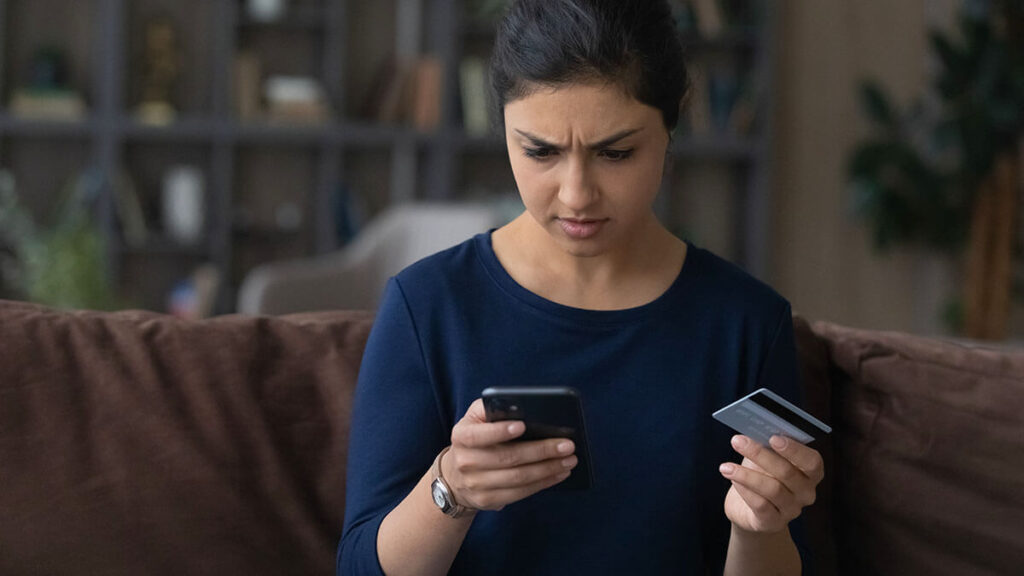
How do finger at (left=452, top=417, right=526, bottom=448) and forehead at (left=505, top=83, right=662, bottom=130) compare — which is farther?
forehead at (left=505, top=83, right=662, bottom=130)

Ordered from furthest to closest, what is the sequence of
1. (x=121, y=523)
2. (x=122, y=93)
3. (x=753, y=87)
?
(x=753, y=87)
(x=122, y=93)
(x=121, y=523)

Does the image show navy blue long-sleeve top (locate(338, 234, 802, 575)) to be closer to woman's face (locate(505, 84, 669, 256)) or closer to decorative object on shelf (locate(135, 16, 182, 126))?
woman's face (locate(505, 84, 669, 256))

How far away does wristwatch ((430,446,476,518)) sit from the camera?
1.05 metres

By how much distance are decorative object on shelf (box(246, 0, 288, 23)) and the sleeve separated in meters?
3.85

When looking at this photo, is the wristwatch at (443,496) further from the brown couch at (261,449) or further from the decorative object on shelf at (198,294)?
the decorative object on shelf at (198,294)

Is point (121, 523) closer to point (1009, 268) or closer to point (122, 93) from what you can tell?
point (122, 93)

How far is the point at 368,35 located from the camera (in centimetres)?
514

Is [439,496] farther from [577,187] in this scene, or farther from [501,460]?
[577,187]

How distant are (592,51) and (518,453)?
402 millimetres

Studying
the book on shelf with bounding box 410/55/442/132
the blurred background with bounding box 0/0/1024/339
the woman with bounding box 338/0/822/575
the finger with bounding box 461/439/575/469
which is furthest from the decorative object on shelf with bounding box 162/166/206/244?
the finger with bounding box 461/439/575/469

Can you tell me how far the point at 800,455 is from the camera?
1.03m

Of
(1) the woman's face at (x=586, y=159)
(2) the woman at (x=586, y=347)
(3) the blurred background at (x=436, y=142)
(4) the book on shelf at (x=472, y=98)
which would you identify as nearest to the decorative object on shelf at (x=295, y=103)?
(3) the blurred background at (x=436, y=142)

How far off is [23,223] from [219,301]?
869 millimetres

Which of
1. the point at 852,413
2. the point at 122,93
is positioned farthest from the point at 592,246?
the point at 122,93
